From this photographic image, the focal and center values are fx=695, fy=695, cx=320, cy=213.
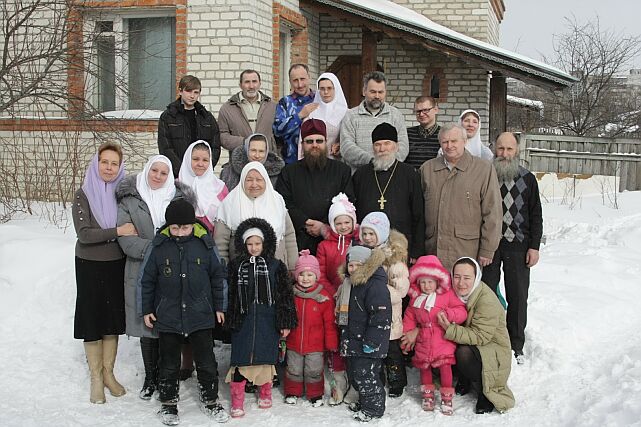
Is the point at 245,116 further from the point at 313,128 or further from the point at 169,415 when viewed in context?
the point at 169,415

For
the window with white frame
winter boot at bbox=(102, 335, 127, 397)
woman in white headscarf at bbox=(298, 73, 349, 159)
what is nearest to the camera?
winter boot at bbox=(102, 335, 127, 397)

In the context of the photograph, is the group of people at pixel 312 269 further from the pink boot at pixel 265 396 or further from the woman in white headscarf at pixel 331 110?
the woman in white headscarf at pixel 331 110

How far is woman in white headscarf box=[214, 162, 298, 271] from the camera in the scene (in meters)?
4.64

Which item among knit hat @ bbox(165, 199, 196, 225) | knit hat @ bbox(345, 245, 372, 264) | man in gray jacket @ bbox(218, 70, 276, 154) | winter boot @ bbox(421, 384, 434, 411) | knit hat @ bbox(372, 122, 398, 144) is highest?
man in gray jacket @ bbox(218, 70, 276, 154)

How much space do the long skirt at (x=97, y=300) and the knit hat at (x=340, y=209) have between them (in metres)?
1.47

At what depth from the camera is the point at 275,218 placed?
4.68 meters

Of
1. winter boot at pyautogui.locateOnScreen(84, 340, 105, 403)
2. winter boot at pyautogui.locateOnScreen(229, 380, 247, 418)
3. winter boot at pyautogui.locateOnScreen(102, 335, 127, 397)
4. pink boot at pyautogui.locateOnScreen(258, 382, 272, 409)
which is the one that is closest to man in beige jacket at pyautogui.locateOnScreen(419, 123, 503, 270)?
pink boot at pyautogui.locateOnScreen(258, 382, 272, 409)

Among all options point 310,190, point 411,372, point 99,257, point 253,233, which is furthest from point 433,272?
point 99,257

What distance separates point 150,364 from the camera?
189 inches

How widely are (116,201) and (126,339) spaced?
1.53m

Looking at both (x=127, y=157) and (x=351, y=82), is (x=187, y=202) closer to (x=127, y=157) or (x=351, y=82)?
(x=127, y=157)

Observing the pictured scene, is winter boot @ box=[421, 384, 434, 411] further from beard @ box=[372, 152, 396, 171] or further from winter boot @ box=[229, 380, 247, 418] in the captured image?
beard @ box=[372, 152, 396, 171]

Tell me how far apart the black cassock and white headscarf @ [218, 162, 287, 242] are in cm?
65

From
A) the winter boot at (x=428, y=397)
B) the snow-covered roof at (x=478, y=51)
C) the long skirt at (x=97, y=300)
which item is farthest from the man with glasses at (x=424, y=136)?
the snow-covered roof at (x=478, y=51)
